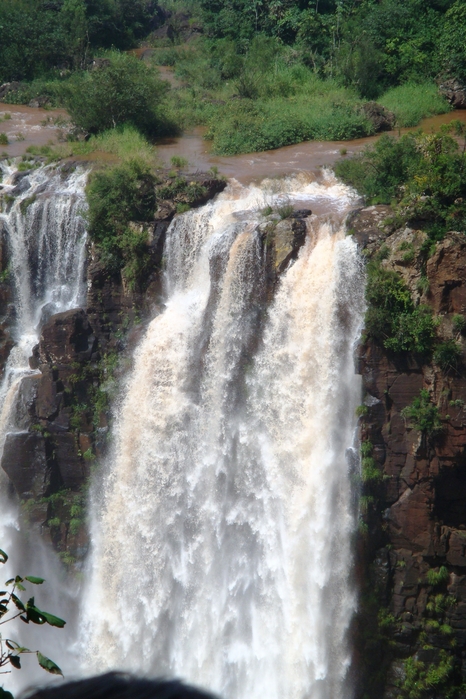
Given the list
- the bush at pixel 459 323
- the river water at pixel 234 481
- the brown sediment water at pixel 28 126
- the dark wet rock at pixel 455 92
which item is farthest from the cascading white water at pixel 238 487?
the dark wet rock at pixel 455 92

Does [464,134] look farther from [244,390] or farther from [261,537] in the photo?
[261,537]

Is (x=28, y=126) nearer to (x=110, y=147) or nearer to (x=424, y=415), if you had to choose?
(x=110, y=147)

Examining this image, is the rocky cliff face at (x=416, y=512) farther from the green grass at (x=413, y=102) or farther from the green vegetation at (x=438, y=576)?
the green grass at (x=413, y=102)

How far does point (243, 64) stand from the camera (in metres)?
34.3

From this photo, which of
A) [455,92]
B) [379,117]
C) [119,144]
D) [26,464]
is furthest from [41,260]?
[455,92]

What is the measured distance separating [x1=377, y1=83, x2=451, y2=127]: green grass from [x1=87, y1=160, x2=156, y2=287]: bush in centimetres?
1180

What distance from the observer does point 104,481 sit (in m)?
18.5

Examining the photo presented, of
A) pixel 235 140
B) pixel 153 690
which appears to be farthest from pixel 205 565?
pixel 235 140

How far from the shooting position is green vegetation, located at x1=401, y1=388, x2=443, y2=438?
48.1 feet

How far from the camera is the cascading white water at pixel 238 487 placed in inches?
609

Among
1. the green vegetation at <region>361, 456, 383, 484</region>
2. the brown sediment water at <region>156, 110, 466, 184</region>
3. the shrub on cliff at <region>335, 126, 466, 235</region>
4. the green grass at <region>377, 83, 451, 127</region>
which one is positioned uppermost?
the green grass at <region>377, 83, 451, 127</region>

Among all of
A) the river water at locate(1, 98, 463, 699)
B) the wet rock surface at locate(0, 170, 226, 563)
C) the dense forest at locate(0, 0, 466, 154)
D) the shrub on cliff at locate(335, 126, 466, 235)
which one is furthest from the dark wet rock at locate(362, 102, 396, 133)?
the wet rock surface at locate(0, 170, 226, 563)

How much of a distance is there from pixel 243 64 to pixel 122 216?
59.3ft

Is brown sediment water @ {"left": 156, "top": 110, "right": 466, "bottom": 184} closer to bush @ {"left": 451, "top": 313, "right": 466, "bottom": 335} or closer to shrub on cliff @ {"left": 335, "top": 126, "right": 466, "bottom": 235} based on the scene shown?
shrub on cliff @ {"left": 335, "top": 126, "right": 466, "bottom": 235}
